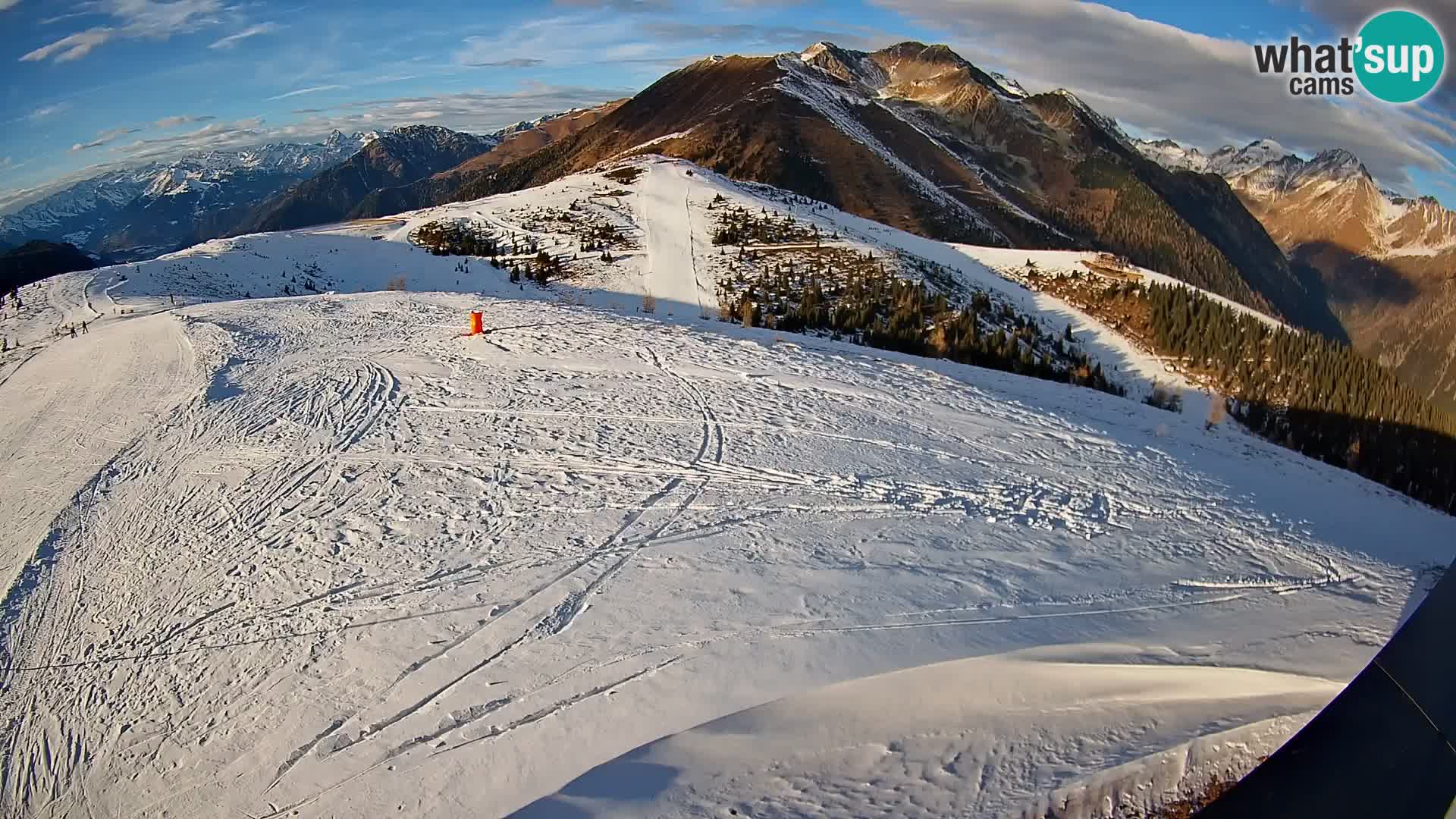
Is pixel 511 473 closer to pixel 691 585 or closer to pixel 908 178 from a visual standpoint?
pixel 691 585

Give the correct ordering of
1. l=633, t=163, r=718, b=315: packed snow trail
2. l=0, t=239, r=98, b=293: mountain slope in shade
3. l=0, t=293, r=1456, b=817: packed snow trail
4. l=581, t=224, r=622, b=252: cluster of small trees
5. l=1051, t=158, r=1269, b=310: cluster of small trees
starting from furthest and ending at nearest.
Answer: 1. l=1051, t=158, r=1269, b=310: cluster of small trees
2. l=0, t=239, r=98, b=293: mountain slope in shade
3. l=581, t=224, r=622, b=252: cluster of small trees
4. l=633, t=163, r=718, b=315: packed snow trail
5. l=0, t=293, r=1456, b=817: packed snow trail

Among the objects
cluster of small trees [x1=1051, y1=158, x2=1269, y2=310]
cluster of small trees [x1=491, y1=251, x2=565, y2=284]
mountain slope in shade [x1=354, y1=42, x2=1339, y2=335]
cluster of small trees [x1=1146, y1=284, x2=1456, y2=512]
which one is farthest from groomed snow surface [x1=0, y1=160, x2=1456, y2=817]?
cluster of small trees [x1=1051, y1=158, x2=1269, y2=310]

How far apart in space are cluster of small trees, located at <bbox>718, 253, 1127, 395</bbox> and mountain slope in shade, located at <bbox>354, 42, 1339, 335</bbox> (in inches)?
1991

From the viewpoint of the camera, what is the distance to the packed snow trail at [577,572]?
555 cm

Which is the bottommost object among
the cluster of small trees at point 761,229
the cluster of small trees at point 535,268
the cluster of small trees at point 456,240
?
the cluster of small trees at point 535,268

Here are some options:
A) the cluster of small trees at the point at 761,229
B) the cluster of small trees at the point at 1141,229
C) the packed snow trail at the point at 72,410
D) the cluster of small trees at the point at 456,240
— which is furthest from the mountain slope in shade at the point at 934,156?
the packed snow trail at the point at 72,410

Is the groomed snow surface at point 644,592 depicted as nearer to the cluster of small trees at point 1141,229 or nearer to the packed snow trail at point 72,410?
the packed snow trail at point 72,410

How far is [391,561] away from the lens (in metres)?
7.52

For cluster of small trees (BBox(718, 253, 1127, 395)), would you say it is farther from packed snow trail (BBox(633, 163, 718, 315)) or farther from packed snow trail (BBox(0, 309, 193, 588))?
packed snow trail (BBox(0, 309, 193, 588))

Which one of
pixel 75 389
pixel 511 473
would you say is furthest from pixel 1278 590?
pixel 75 389

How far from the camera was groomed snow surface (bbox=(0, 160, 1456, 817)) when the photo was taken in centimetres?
537

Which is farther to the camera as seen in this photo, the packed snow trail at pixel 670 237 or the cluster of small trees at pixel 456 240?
the cluster of small trees at pixel 456 240

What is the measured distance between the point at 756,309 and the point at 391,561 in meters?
19.5

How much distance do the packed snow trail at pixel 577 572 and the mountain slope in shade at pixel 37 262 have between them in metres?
94.1
